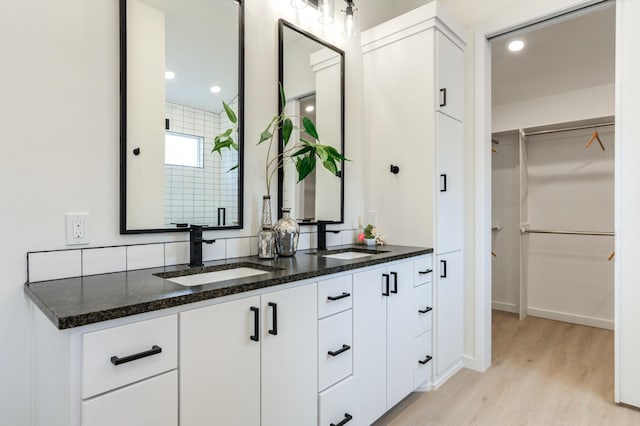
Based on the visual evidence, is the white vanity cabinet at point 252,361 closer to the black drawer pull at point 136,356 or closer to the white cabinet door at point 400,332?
the black drawer pull at point 136,356

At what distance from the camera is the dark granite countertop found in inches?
36.1

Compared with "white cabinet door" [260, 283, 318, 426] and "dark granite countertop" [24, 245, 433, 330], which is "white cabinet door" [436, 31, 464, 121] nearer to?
"dark granite countertop" [24, 245, 433, 330]

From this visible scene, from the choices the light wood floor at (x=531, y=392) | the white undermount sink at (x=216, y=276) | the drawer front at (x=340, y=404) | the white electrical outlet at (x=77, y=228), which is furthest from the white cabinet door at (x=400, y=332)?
the white electrical outlet at (x=77, y=228)

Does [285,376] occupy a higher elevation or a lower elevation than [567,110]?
lower

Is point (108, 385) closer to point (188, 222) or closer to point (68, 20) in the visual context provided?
point (188, 222)

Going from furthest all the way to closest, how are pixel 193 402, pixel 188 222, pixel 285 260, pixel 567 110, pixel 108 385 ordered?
pixel 567 110, pixel 285 260, pixel 188 222, pixel 193 402, pixel 108 385

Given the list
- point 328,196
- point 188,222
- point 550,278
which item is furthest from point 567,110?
point 188,222

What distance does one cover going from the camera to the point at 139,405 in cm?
99

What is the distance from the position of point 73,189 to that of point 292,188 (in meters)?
1.12

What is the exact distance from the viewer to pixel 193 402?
43.1 inches

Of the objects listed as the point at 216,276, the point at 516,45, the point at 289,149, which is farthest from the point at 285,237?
the point at 516,45

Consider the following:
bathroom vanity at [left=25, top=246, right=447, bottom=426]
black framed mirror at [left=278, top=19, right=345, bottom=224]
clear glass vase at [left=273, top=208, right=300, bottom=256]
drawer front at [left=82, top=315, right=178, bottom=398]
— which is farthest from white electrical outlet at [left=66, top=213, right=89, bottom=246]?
black framed mirror at [left=278, top=19, right=345, bottom=224]

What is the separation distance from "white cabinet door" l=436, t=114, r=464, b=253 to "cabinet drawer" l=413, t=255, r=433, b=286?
0.39 feet

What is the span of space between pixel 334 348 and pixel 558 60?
3.28m
